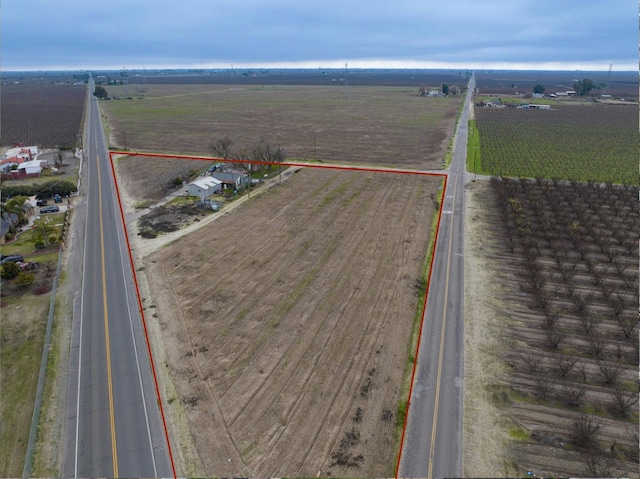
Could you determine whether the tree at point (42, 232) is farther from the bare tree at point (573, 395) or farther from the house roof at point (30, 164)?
the bare tree at point (573, 395)

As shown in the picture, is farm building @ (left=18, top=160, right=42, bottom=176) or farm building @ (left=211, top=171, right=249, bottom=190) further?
farm building @ (left=18, top=160, right=42, bottom=176)

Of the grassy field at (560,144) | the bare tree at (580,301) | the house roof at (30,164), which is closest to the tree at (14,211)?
the house roof at (30,164)

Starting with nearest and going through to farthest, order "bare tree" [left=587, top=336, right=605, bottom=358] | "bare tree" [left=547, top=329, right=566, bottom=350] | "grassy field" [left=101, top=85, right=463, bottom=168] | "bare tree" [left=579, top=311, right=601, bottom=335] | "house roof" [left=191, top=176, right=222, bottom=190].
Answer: "bare tree" [left=587, top=336, right=605, bottom=358]
"bare tree" [left=547, top=329, right=566, bottom=350]
"bare tree" [left=579, top=311, right=601, bottom=335]
"house roof" [left=191, top=176, right=222, bottom=190]
"grassy field" [left=101, top=85, right=463, bottom=168]

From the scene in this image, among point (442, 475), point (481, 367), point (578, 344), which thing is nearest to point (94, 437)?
point (442, 475)

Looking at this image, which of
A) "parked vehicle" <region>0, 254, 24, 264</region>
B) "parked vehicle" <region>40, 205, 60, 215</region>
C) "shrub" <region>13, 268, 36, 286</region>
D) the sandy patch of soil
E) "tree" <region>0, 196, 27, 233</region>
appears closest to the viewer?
the sandy patch of soil

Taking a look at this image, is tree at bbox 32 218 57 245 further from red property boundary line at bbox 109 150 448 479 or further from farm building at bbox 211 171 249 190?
farm building at bbox 211 171 249 190

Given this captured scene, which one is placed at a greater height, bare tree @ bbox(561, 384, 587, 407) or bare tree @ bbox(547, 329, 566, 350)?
bare tree @ bbox(547, 329, 566, 350)

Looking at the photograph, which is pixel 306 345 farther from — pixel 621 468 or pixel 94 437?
pixel 621 468

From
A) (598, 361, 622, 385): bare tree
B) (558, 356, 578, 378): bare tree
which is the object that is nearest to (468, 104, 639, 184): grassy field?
(598, 361, 622, 385): bare tree
